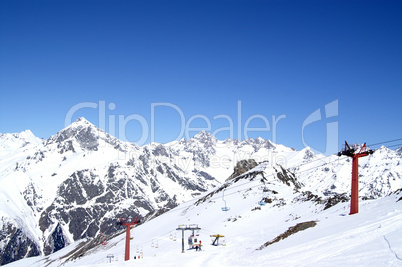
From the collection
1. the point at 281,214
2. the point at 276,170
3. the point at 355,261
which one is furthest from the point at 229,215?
the point at 355,261

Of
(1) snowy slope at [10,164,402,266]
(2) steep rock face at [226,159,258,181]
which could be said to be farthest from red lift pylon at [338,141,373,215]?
(2) steep rock face at [226,159,258,181]

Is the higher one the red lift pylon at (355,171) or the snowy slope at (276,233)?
the red lift pylon at (355,171)

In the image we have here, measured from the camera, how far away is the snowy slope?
21.5 m

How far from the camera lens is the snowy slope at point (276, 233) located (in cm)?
2153

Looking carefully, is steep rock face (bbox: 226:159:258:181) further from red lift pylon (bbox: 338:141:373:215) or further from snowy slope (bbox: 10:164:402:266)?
red lift pylon (bbox: 338:141:373:215)

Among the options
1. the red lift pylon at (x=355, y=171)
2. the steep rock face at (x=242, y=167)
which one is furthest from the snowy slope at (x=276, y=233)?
the steep rock face at (x=242, y=167)

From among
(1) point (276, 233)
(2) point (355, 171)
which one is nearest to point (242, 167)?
(1) point (276, 233)

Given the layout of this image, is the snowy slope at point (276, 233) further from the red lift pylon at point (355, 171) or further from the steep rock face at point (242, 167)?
the steep rock face at point (242, 167)

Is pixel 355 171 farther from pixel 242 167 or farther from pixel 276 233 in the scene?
pixel 242 167

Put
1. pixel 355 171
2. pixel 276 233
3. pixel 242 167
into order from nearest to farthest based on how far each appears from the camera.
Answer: pixel 355 171
pixel 276 233
pixel 242 167

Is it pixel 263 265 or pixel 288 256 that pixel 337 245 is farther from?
pixel 263 265

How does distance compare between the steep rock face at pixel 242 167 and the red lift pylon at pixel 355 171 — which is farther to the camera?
the steep rock face at pixel 242 167

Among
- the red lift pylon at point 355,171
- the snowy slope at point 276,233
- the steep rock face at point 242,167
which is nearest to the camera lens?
the snowy slope at point 276,233

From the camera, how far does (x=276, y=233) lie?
4831 cm
